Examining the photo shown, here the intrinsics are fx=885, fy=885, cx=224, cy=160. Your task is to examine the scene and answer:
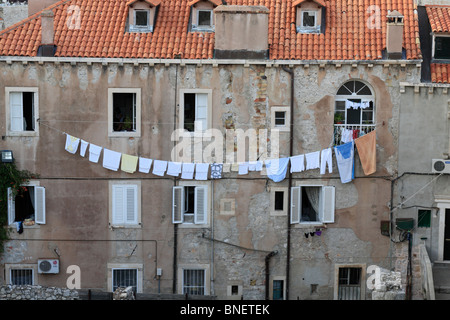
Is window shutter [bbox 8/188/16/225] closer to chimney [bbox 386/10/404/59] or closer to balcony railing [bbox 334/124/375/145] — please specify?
balcony railing [bbox 334/124/375/145]

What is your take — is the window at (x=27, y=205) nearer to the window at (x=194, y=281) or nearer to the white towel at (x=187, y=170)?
Result: the white towel at (x=187, y=170)

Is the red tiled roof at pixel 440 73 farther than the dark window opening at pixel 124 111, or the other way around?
the dark window opening at pixel 124 111

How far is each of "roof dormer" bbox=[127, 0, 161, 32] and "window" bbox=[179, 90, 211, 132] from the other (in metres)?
3.06

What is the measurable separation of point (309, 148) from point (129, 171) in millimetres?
6873

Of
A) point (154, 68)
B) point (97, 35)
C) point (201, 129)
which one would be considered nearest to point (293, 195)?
point (201, 129)

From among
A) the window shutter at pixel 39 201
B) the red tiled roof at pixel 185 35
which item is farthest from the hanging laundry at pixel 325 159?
the window shutter at pixel 39 201

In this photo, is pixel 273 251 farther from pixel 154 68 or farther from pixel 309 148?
pixel 154 68

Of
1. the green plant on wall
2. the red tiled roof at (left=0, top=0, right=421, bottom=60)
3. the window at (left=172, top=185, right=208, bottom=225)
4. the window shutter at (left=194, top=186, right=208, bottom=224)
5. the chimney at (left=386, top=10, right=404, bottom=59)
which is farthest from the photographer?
the window shutter at (left=194, top=186, right=208, bottom=224)

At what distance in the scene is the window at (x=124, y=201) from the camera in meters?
33.6

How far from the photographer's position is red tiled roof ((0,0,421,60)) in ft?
109

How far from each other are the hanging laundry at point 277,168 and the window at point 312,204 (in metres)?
0.72

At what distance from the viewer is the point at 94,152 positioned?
109 ft

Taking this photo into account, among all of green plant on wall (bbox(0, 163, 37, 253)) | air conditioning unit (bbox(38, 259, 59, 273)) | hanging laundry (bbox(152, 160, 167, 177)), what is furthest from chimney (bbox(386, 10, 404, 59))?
air conditioning unit (bbox(38, 259, 59, 273))

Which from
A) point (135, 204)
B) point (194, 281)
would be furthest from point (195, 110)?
point (194, 281)
